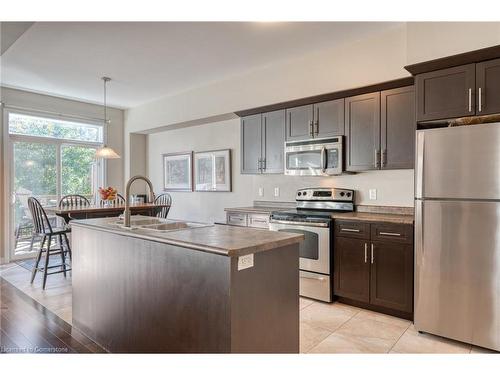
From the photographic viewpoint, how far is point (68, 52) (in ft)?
11.9

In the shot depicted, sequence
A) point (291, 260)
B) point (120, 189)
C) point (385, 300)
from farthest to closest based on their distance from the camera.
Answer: point (120, 189)
point (385, 300)
point (291, 260)

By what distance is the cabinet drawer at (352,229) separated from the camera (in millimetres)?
3152

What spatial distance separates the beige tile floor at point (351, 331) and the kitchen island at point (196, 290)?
0.75 metres

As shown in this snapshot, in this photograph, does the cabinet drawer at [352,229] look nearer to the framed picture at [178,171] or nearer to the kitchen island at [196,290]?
the kitchen island at [196,290]

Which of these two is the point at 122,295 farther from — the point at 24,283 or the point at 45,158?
the point at 45,158

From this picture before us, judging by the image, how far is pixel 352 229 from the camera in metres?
3.24

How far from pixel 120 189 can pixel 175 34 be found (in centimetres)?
410

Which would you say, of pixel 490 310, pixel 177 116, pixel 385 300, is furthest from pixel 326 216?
pixel 177 116

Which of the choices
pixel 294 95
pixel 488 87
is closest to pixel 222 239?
pixel 488 87

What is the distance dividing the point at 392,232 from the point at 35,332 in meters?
3.19

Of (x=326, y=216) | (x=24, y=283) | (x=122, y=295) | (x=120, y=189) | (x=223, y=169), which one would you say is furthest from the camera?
(x=120, y=189)

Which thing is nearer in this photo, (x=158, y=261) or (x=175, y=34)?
(x=158, y=261)

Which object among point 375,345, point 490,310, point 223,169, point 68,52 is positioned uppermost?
point 68,52

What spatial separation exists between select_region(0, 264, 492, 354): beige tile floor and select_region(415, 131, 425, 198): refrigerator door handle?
1153mm
